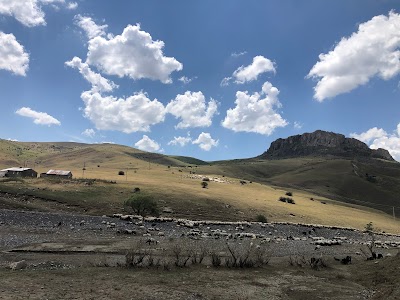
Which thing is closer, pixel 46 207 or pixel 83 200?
pixel 46 207

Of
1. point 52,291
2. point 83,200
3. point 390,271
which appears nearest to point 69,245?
point 52,291

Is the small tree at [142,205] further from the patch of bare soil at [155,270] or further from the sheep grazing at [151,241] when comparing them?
the sheep grazing at [151,241]

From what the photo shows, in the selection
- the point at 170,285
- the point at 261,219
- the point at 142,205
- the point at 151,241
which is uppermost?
the point at 142,205

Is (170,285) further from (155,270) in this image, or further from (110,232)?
(110,232)

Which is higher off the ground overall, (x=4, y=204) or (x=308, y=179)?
(x=308, y=179)

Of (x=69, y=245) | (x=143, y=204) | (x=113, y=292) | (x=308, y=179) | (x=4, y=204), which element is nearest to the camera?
(x=113, y=292)

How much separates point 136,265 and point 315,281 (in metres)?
10.2

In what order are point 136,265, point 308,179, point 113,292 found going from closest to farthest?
point 113,292 < point 136,265 < point 308,179

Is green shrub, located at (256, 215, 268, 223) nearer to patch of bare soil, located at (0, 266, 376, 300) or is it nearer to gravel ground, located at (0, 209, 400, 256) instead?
gravel ground, located at (0, 209, 400, 256)

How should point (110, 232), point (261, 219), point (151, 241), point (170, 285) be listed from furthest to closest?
point (261, 219)
point (110, 232)
point (151, 241)
point (170, 285)

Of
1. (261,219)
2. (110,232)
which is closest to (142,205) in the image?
(110,232)

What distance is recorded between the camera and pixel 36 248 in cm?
2511

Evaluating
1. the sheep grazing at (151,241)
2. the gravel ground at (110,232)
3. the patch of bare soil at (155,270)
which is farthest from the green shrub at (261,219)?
the sheep grazing at (151,241)

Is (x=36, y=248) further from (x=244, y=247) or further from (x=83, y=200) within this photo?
(x=83, y=200)
